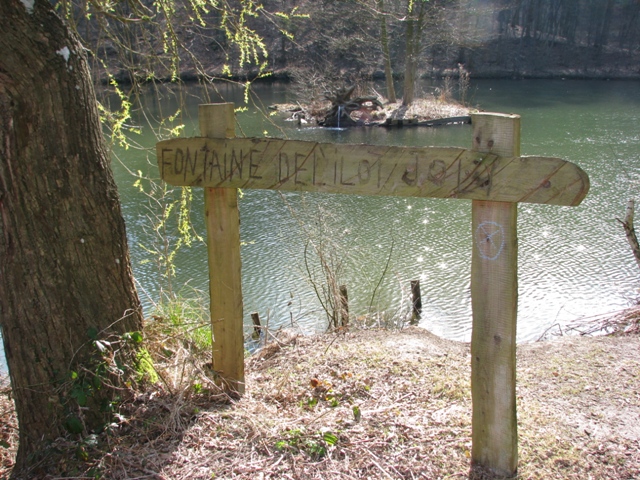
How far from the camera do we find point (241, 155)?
2.67 metres

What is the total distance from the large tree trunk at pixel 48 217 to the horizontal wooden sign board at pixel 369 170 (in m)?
0.39

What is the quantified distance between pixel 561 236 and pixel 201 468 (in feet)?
28.8

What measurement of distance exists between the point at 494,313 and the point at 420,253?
7078 mm

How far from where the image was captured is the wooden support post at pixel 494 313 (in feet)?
7.40

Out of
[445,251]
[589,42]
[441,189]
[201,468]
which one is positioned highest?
[589,42]

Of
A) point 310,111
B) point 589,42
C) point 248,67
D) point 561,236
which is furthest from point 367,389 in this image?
point 589,42

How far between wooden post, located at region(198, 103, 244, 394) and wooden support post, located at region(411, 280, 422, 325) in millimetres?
4402

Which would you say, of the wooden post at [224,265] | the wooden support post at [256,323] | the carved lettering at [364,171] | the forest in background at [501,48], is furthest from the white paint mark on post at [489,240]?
the forest in background at [501,48]

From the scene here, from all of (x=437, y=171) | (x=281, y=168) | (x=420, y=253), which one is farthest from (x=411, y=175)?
(x=420, y=253)

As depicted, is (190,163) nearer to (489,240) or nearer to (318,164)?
(318,164)

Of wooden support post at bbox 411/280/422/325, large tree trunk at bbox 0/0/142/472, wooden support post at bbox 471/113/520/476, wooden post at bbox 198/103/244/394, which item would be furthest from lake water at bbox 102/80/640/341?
wooden support post at bbox 471/113/520/476

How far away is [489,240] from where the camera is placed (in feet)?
7.53

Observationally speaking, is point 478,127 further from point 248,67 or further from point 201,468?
point 248,67

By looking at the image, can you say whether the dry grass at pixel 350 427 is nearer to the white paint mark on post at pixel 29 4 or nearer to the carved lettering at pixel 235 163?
the carved lettering at pixel 235 163
